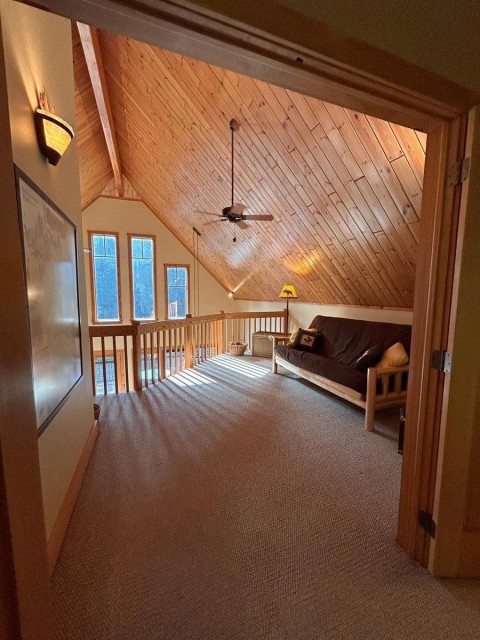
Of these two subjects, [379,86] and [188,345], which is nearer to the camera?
[379,86]

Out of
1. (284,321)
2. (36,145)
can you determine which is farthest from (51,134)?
(284,321)

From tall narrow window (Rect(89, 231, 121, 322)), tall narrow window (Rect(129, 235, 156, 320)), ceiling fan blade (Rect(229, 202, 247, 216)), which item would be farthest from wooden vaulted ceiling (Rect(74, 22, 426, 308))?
tall narrow window (Rect(129, 235, 156, 320))

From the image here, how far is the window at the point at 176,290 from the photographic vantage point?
303 inches

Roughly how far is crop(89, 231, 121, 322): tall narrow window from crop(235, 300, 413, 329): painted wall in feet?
11.9

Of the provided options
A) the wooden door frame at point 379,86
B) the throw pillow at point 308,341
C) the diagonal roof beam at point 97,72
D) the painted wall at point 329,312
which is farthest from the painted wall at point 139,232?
the wooden door frame at point 379,86

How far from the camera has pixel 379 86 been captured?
90 cm

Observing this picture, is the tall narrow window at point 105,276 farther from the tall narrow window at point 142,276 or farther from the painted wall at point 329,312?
the painted wall at point 329,312

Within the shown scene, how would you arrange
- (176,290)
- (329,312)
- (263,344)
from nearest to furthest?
(329,312) → (263,344) → (176,290)

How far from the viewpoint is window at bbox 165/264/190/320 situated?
770 centimetres

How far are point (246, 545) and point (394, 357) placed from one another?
232 cm

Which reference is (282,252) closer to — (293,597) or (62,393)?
(62,393)

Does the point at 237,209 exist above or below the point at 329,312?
above

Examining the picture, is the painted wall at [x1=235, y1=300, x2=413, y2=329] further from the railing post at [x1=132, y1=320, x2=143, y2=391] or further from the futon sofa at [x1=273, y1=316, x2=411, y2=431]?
the railing post at [x1=132, y1=320, x2=143, y2=391]

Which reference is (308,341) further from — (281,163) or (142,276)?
(142,276)
